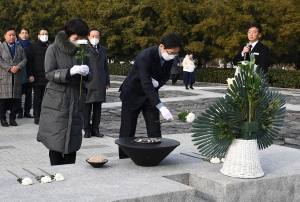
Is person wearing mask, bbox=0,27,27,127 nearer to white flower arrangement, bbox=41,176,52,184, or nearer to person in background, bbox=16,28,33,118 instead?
person in background, bbox=16,28,33,118

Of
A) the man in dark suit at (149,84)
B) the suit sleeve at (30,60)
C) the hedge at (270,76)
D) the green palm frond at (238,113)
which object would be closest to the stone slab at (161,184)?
the green palm frond at (238,113)

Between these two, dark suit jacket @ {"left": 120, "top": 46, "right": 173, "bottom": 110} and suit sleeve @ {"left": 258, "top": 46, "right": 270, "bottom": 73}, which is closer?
dark suit jacket @ {"left": 120, "top": 46, "right": 173, "bottom": 110}

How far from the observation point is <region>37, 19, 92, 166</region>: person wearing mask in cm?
477

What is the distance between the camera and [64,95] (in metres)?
4.80

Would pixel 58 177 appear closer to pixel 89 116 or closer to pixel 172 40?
pixel 172 40

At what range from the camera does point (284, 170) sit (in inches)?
186

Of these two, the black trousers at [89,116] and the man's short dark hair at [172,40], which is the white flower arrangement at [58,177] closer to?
the man's short dark hair at [172,40]

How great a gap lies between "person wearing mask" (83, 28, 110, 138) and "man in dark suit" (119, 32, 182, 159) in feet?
8.09

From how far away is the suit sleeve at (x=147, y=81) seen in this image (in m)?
5.01

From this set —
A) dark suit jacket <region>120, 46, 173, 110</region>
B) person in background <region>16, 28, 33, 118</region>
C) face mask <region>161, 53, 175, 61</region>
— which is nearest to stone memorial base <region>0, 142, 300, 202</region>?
dark suit jacket <region>120, 46, 173, 110</region>

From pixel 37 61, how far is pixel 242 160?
6.06m

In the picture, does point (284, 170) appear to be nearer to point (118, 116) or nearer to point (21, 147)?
point (21, 147)

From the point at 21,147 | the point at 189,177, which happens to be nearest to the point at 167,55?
the point at 189,177

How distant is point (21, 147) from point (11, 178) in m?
3.22
